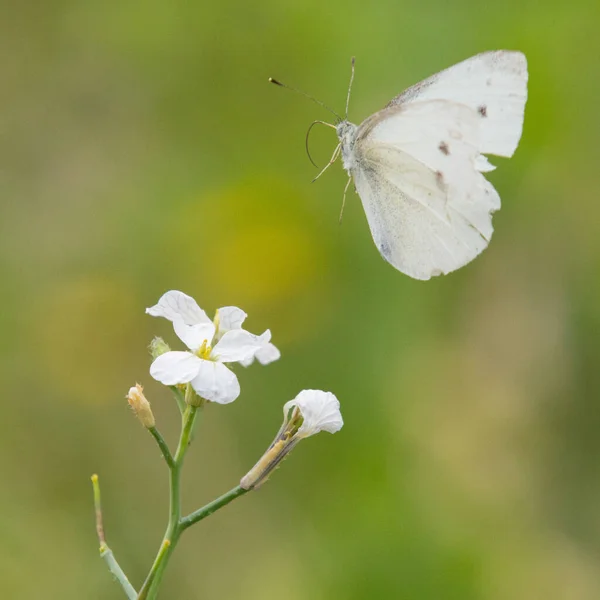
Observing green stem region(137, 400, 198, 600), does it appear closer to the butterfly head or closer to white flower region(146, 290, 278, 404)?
white flower region(146, 290, 278, 404)

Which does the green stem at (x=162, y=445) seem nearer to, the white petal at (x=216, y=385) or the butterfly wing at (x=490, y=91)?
the white petal at (x=216, y=385)

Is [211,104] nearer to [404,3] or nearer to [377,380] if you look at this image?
[404,3]

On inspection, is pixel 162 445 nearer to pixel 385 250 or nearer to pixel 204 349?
pixel 204 349

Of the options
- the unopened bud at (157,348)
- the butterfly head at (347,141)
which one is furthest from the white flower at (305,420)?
the butterfly head at (347,141)

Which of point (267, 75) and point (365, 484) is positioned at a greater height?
point (267, 75)

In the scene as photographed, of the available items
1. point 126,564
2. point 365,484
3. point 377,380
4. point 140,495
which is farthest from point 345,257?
point 126,564

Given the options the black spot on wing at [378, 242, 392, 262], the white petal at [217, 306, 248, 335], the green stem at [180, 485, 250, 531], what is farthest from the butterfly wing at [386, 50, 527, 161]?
the green stem at [180, 485, 250, 531]

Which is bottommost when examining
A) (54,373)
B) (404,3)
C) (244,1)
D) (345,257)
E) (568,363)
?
(568,363)
